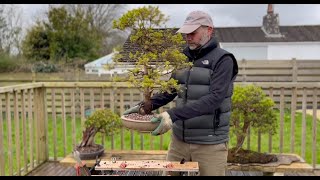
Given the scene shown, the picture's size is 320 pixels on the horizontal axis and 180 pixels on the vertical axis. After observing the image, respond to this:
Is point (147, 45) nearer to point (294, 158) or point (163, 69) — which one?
point (163, 69)

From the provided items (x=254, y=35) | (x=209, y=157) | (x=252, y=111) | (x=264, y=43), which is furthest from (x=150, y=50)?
(x=254, y=35)

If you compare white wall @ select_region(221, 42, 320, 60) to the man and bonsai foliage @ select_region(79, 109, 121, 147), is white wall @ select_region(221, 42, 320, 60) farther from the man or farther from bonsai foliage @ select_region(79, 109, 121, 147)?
the man

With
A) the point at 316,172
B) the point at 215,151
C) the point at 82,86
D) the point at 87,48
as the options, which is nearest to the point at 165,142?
the point at 82,86

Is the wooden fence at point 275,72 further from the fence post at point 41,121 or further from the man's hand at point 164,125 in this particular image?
the man's hand at point 164,125

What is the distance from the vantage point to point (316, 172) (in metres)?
3.23

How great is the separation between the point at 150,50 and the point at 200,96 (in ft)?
1.13

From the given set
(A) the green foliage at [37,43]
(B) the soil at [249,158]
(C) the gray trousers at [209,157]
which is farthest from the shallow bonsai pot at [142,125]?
(A) the green foliage at [37,43]

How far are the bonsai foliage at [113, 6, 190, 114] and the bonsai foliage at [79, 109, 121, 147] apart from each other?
53.6 inches

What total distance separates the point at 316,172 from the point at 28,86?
9.18ft

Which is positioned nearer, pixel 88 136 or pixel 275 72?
pixel 88 136

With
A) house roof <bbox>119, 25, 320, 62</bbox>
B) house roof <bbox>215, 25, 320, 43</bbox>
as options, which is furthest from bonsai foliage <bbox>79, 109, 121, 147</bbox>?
house roof <bbox>215, 25, 320, 43</bbox>

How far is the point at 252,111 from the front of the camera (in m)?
2.76

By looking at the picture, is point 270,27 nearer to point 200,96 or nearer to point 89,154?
point 89,154

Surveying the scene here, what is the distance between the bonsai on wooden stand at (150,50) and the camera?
1549 millimetres
